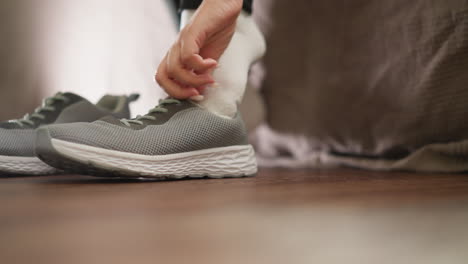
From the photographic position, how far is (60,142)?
607 millimetres

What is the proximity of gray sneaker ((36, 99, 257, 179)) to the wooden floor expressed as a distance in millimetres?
93

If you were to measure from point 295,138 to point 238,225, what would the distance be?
0.90m

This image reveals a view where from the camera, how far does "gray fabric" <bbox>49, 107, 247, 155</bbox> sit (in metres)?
0.63

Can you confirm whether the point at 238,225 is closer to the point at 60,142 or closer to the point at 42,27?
the point at 60,142

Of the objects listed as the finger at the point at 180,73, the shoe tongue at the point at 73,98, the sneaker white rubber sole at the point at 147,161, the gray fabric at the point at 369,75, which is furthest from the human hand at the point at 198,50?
the gray fabric at the point at 369,75

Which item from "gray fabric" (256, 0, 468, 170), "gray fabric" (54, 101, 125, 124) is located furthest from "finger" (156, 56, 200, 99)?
"gray fabric" (256, 0, 468, 170)

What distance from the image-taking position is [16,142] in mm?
762

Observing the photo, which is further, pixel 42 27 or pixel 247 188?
pixel 42 27

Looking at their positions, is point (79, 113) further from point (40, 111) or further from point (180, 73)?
point (180, 73)

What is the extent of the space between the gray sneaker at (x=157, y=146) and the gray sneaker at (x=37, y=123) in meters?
0.16

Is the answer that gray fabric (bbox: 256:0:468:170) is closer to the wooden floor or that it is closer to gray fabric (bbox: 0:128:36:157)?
the wooden floor

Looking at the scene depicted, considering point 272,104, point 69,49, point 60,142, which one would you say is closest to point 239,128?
point 60,142

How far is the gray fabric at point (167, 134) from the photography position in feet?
2.08

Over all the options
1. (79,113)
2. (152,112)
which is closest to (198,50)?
(152,112)
